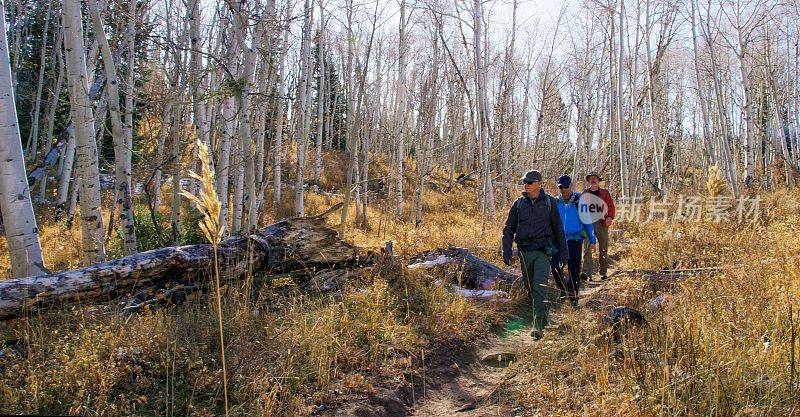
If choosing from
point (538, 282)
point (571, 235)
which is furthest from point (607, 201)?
point (538, 282)

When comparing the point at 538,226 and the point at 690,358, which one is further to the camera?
the point at 538,226

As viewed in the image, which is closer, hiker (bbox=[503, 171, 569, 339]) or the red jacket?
hiker (bbox=[503, 171, 569, 339])

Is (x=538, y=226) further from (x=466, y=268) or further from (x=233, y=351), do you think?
(x=233, y=351)

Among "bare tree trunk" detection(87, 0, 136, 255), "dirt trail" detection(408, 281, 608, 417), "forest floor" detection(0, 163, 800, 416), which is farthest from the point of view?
"bare tree trunk" detection(87, 0, 136, 255)

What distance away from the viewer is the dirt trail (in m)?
3.44

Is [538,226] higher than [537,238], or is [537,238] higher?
[538,226]

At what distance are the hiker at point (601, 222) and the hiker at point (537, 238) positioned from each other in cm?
238

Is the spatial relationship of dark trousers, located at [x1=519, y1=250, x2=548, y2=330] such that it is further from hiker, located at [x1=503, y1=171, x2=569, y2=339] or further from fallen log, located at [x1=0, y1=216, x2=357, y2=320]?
fallen log, located at [x1=0, y1=216, x2=357, y2=320]

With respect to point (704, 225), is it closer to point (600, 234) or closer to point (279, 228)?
point (600, 234)

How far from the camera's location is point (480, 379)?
4031mm

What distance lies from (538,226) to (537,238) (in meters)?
0.13

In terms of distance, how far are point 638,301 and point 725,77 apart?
2476cm

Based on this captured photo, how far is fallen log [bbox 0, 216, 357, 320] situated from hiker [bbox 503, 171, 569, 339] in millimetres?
2260

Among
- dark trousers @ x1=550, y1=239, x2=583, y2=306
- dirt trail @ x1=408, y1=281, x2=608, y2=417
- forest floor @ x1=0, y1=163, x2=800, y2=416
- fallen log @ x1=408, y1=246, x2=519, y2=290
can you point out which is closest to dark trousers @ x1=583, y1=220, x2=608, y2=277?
dark trousers @ x1=550, y1=239, x2=583, y2=306
